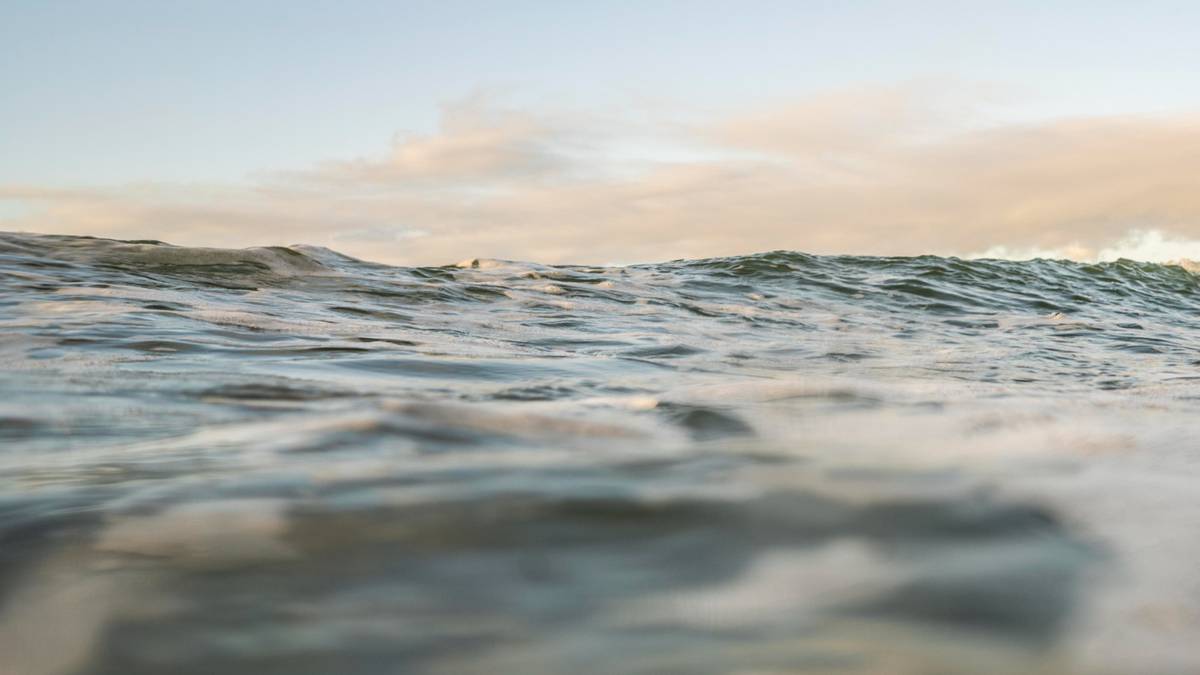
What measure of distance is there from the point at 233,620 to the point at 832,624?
0.55m

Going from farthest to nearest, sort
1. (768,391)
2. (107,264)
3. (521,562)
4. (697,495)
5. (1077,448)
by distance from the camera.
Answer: (107,264), (768,391), (1077,448), (697,495), (521,562)

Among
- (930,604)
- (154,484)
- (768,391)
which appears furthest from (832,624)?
(768,391)

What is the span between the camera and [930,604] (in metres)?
0.89

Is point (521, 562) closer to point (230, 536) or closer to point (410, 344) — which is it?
point (230, 536)

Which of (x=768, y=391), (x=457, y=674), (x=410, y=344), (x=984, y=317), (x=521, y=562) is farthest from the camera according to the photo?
(x=984, y=317)

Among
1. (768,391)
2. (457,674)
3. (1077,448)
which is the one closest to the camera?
(457,674)

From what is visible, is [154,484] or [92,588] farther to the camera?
[154,484]

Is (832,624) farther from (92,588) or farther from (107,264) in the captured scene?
(107,264)

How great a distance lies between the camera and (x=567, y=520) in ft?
3.73

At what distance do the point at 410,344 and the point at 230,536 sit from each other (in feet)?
8.88

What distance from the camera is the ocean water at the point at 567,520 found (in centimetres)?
82

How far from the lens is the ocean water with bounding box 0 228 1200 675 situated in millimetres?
819

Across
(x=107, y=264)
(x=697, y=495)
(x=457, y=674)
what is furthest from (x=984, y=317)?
(x=457, y=674)

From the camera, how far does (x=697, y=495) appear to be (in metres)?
1.26
